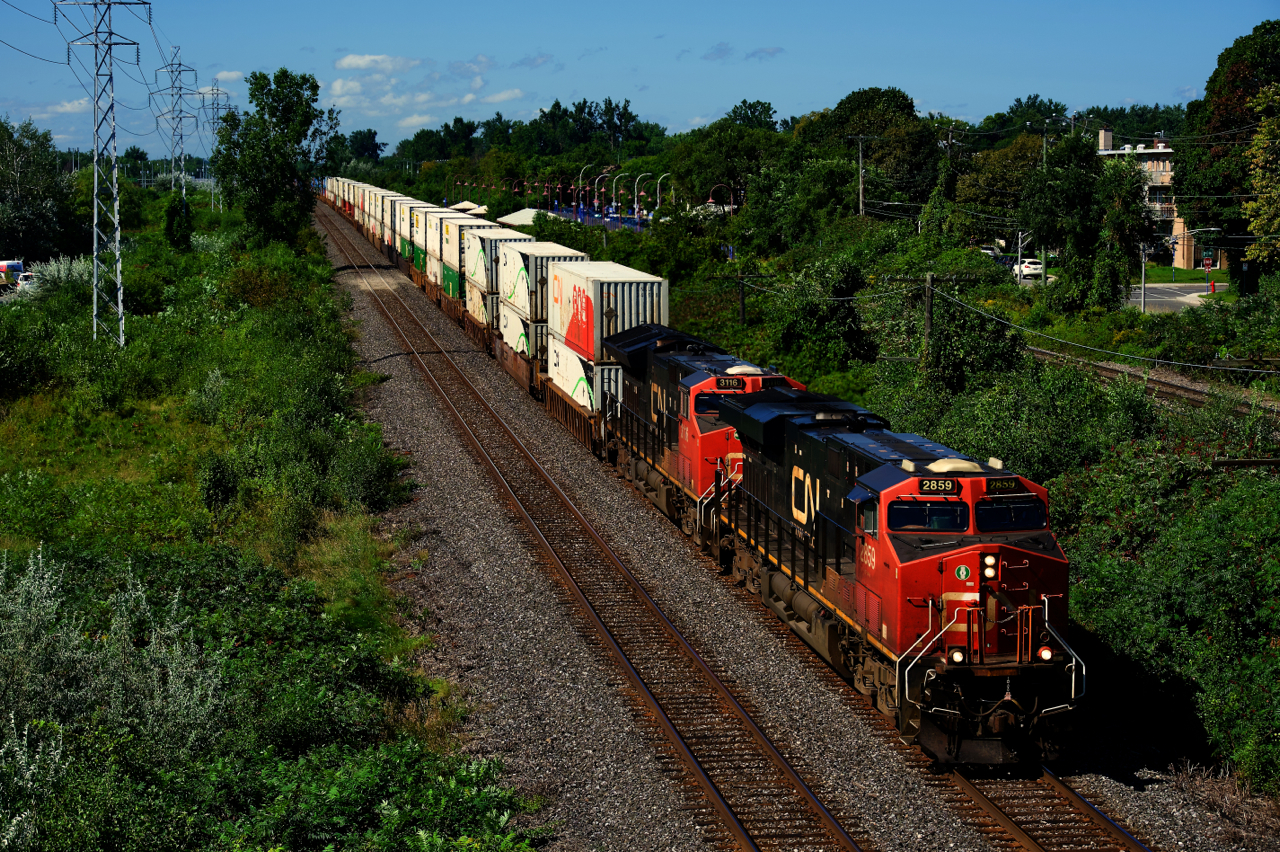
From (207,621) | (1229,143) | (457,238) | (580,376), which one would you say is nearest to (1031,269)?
(1229,143)

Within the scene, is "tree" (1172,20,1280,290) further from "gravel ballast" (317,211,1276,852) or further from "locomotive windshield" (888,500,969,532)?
"locomotive windshield" (888,500,969,532)

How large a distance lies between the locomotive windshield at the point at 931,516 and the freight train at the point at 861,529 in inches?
0.7

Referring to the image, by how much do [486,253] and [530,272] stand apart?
8.43 metres

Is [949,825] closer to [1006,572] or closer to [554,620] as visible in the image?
[1006,572]

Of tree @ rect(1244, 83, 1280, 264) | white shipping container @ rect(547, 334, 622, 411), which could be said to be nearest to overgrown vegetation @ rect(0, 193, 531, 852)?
white shipping container @ rect(547, 334, 622, 411)

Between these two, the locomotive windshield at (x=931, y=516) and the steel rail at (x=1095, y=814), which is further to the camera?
the locomotive windshield at (x=931, y=516)

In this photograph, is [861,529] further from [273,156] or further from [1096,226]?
[273,156]

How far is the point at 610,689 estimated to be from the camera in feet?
51.3

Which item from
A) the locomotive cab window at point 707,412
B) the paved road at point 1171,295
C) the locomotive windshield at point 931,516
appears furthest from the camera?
the paved road at point 1171,295

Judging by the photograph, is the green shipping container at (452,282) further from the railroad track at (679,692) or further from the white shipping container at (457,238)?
the railroad track at (679,692)

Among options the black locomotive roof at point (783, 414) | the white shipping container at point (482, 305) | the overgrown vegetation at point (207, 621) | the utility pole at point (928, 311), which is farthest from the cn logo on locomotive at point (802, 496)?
the white shipping container at point (482, 305)

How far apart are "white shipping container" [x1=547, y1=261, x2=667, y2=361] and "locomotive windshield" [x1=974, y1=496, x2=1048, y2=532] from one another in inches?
615

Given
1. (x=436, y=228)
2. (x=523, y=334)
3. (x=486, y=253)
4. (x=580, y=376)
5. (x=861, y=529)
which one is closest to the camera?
(x=861, y=529)

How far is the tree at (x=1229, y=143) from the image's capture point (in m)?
55.7
